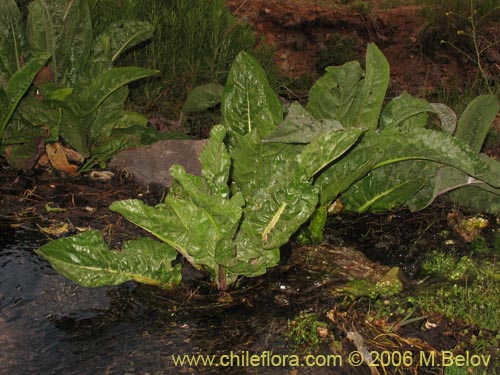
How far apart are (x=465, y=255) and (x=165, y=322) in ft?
4.51

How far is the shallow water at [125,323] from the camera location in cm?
209

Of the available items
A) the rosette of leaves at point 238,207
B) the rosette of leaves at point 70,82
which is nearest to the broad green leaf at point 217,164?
the rosette of leaves at point 238,207

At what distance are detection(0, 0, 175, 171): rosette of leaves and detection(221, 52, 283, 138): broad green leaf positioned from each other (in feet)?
1.92

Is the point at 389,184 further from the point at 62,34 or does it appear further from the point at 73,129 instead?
the point at 62,34

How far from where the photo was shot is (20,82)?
3178 mm

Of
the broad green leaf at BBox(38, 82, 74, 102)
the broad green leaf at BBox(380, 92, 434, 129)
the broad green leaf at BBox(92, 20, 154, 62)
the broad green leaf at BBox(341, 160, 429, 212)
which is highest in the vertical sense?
the broad green leaf at BBox(92, 20, 154, 62)

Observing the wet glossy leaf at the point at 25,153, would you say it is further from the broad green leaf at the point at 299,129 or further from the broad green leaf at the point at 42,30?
the broad green leaf at the point at 299,129

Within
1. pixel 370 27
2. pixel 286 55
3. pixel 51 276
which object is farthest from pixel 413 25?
pixel 51 276

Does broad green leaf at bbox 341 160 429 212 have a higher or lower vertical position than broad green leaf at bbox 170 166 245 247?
lower

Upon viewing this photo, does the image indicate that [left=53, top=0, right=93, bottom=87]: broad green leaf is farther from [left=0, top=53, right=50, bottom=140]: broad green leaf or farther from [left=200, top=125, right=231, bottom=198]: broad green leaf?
[left=200, top=125, right=231, bottom=198]: broad green leaf

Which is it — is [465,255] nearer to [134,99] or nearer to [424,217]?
[424,217]

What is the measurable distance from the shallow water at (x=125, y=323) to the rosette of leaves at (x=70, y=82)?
965 mm

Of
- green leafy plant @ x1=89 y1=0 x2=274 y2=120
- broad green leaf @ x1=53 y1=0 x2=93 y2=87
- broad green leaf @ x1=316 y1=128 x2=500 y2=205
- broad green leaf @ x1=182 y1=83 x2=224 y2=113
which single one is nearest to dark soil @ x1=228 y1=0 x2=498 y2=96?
green leafy plant @ x1=89 y1=0 x2=274 y2=120

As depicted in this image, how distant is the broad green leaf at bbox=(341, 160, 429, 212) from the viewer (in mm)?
3012
